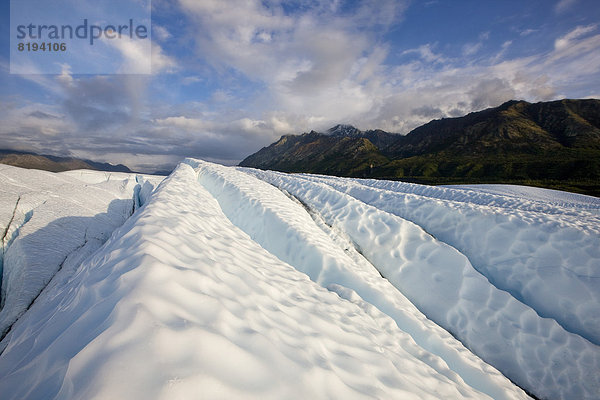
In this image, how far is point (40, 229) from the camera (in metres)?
6.27

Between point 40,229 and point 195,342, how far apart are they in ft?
26.7

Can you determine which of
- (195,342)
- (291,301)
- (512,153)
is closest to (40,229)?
(291,301)

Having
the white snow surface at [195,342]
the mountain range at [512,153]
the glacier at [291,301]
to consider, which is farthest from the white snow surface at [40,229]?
the mountain range at [512,153]

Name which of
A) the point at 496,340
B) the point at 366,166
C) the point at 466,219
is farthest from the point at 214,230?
the point at 366,166

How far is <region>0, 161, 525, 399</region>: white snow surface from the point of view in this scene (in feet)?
4.13

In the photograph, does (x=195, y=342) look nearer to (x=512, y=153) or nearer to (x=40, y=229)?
(x=40, y=229)

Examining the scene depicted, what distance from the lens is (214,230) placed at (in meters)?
4.44

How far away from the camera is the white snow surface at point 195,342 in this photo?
126cm

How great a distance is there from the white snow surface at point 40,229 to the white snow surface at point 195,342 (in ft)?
14.6

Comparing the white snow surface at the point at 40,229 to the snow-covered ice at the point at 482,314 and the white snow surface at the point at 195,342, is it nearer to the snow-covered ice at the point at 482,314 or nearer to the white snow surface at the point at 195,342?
the white snow surface at the point at 195,342

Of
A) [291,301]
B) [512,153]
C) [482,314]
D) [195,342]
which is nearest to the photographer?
[195,342]

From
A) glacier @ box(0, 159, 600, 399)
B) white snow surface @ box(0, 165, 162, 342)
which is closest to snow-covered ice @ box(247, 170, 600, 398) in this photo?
glacier @ box(0, 159, 600, 399)

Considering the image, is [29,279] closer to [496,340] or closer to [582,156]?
[496,340]

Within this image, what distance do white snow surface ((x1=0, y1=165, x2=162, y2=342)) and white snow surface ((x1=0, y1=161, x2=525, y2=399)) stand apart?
4.44 metres
